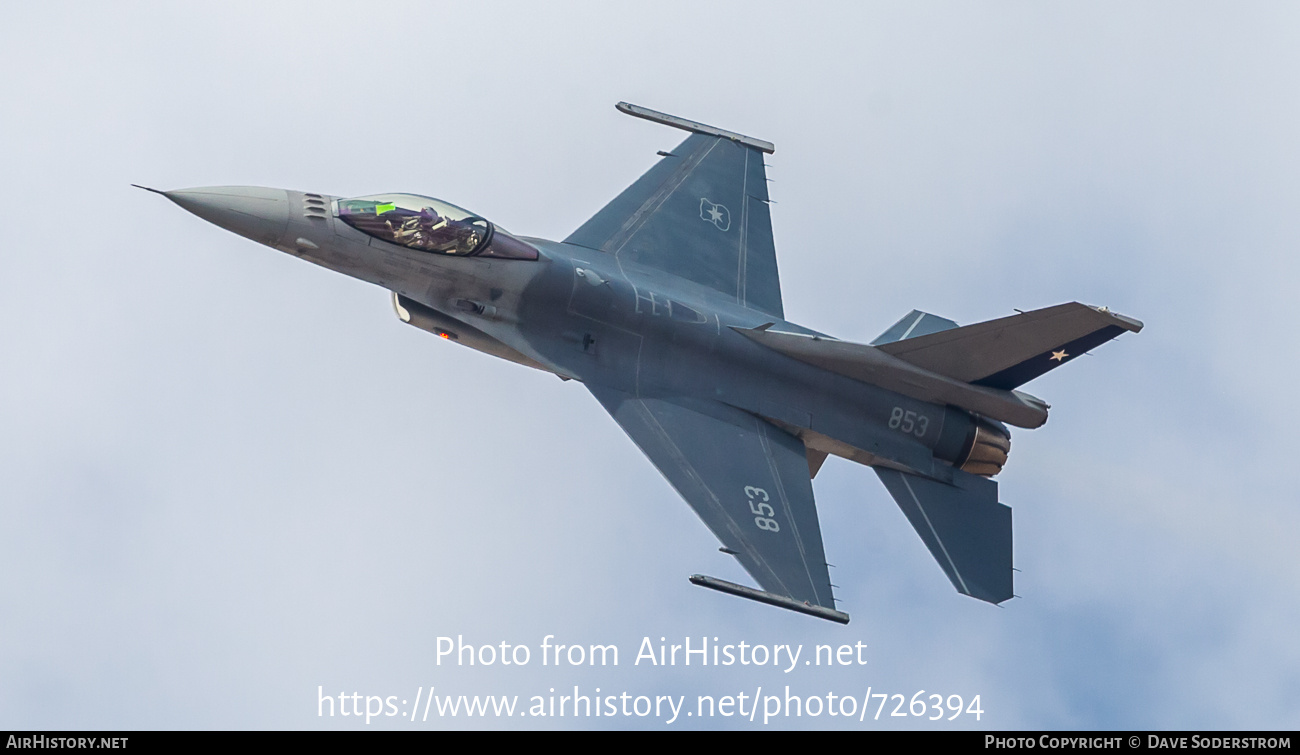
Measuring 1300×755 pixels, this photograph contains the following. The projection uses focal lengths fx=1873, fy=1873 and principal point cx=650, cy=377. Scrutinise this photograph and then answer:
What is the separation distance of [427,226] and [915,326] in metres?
8.74

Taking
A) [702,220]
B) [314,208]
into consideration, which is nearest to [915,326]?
[702,220]

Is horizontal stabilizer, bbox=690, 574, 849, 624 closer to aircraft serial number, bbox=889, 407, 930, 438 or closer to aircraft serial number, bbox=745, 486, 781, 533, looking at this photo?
aircraft serial number, bbox=745, 486, 781, 533

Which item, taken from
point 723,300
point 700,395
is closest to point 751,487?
point 700,395

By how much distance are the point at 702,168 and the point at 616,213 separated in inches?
104

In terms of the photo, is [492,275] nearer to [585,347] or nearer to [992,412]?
[585,347]

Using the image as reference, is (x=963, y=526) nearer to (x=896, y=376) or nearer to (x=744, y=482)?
(x=896, y=376)

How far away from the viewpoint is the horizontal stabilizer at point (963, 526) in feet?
99.2

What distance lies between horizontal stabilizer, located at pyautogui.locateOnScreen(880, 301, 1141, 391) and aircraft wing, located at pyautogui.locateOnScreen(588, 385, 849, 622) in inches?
105

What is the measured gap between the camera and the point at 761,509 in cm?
2938

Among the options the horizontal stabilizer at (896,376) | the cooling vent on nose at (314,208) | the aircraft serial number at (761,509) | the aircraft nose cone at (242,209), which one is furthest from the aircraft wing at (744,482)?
the aircraft nose cone at (242,209)

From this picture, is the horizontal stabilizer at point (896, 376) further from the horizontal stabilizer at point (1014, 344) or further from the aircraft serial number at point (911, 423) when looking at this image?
the aircraft serial number at point (911, 423)

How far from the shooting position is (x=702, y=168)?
34.4 meters

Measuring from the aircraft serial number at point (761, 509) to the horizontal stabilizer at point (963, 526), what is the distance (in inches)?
94.7

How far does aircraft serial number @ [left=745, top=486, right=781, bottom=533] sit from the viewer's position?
29.2 m
